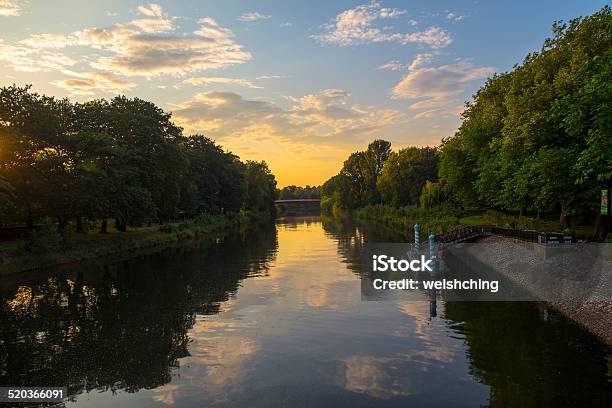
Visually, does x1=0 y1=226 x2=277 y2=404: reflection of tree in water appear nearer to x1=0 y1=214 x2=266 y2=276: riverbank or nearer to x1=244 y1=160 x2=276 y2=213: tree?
x1=0 y1=214 x2=266 y2=276: riverbank

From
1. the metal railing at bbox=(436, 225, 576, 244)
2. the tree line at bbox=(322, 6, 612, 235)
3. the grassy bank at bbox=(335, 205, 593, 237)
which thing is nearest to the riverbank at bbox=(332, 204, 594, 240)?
the grassy bank at bbox=(335, 205, 593, 237)

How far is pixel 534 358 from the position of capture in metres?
18.4

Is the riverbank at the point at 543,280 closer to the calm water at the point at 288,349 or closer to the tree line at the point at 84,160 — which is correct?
the calm water at the point at 288,349

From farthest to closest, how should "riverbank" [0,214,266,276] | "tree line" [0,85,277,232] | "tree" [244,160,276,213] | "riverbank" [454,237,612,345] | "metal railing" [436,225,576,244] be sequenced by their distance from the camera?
"tree" [244,160,276,213], "tree line" [0,85,277,232], "riverbank" [0,214,266,276], "metal railing" [436,225,576,244], "riverbank" [454,237,612,345]

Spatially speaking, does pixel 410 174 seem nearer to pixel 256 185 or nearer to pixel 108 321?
pixel 256 185

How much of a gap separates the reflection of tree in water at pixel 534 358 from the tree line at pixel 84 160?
128 feet

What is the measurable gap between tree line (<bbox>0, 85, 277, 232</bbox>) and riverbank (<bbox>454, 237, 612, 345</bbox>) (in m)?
41.9

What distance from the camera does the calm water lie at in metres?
15.8

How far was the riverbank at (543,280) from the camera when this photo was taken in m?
21.2

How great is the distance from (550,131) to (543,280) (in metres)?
14.2

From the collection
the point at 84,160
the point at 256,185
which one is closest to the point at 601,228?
the point at 84,160

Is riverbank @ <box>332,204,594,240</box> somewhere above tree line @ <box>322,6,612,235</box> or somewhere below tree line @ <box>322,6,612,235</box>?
below

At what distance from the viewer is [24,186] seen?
47469mm

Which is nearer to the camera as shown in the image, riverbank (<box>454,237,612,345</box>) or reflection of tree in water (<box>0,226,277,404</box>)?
reflection of tree in water (<box>0,226,277,404</box>)
